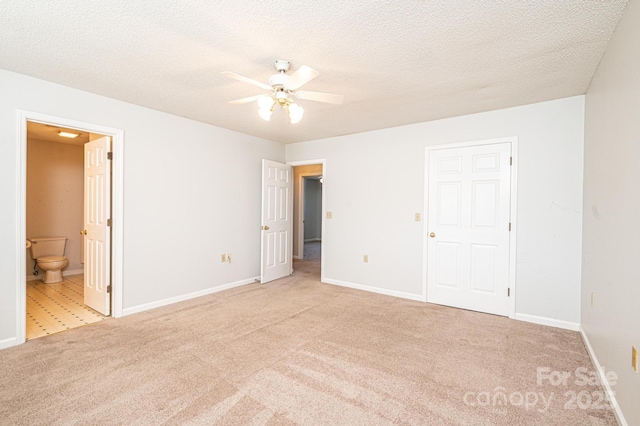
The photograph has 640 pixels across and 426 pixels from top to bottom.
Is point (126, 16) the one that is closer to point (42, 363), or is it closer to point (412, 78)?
point (412, 78)

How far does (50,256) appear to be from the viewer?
16.3 ft

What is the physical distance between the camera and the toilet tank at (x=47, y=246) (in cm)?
491

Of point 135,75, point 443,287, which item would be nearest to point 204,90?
point 135,75

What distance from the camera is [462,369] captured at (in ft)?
7.70

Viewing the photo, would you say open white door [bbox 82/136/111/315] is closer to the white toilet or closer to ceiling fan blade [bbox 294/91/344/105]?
the white toilet

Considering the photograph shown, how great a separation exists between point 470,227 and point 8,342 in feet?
16.0

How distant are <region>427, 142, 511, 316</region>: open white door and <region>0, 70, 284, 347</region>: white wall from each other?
285 centimetres

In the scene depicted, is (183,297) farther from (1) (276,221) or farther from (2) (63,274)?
(2) (63,274)

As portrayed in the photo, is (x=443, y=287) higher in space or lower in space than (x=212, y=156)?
lower

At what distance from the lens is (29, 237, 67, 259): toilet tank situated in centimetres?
491

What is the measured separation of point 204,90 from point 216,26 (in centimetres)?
120

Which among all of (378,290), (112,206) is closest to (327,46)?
(112,206)

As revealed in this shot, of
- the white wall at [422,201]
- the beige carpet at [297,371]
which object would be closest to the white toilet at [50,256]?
the beige carpet at [297,371]

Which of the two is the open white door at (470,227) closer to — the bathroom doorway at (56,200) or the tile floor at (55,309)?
the tile floor at (55,309)
